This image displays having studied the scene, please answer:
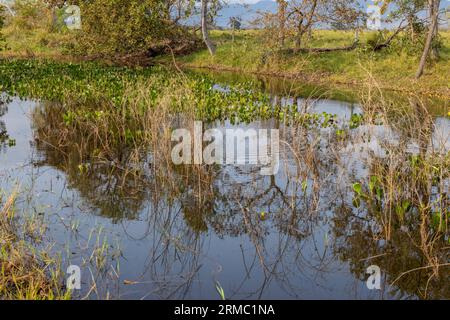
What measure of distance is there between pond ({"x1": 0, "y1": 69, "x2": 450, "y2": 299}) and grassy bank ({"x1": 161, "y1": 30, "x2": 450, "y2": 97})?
12.9m

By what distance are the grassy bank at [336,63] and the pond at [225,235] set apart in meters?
12.9

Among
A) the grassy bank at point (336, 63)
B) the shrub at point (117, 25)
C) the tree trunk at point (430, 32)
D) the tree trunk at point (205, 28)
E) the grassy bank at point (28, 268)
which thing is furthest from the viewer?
the tree trunk at point (205, 28)

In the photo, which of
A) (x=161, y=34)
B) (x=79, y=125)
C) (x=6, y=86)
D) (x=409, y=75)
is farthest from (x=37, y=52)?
(x=79, y=125)

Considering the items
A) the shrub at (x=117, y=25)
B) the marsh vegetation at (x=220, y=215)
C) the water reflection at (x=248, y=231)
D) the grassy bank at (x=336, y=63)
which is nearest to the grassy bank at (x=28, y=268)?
the marsh vegetation at (x=220, y=215)

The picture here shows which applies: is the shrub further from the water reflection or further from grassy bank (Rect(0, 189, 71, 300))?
grassy bank (Rect(0, 189, 71, 300))

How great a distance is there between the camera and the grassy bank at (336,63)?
27250 mm

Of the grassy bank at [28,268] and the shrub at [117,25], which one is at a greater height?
the shrub at [117,25]

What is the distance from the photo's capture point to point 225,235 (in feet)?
29.4

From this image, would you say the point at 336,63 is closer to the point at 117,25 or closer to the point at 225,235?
the point at 117,25

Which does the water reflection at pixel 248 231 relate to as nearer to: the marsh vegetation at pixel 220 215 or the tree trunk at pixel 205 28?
the marsh vegetation at pixel 220 215

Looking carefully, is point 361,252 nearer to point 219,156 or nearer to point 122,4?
point 219,156

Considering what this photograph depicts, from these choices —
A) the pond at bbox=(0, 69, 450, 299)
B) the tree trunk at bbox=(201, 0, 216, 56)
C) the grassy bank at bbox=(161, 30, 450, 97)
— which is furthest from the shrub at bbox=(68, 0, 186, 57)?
the pond at bbox=(0, 69, 450, 299)

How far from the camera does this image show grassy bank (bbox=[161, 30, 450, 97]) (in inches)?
1073

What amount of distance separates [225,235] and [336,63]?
25046 mm
